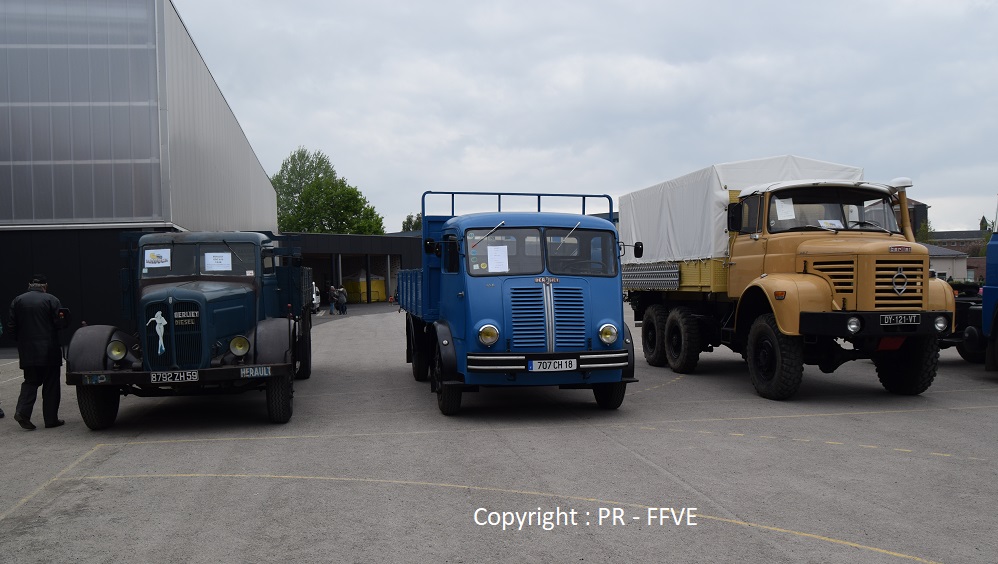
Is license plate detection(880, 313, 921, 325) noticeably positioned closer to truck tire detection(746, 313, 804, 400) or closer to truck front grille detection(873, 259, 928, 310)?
truck front grille detection(873, 259, 928, 310)

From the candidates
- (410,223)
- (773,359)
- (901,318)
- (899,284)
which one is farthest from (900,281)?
(410,223)

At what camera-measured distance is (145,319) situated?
934cm

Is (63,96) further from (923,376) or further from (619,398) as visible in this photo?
(923,376)

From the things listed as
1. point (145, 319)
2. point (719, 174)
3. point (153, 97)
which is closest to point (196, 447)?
point (145, 319)

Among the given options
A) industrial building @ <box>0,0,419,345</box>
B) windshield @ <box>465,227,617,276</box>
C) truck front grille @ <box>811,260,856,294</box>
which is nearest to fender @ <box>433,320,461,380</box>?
windshield @ <box>465,227,617,276</box>

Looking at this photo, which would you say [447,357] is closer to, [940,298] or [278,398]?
[278,398]

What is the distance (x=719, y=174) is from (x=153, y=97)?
1578cm

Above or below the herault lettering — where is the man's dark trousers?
below

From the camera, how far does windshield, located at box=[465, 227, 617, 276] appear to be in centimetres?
1023

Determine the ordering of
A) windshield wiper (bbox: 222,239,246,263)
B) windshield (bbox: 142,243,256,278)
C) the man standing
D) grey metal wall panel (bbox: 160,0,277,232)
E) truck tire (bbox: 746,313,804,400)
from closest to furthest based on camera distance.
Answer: the man standing
windshield (bbox: 142,243,256,278)
truck tire (bbox: 746,313,804,400)
windshield wiper (bbox: 222,239,246,263)
grey metal wall panel (bbox: 160,0,277,232)

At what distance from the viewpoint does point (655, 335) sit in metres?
16.0

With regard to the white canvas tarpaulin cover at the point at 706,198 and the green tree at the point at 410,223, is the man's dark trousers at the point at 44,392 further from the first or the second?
the green tree at the point at 410,223

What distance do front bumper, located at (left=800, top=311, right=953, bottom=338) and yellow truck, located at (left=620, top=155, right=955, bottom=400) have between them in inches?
0.6

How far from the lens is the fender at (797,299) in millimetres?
10492
